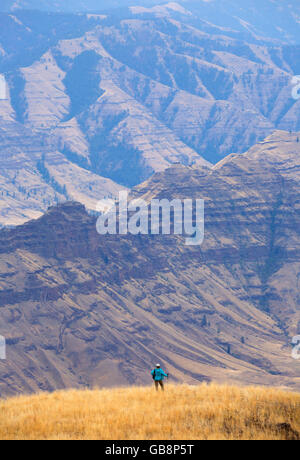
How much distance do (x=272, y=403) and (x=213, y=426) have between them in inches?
190

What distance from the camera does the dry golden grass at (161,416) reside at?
48.8 m

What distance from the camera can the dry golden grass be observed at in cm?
4875

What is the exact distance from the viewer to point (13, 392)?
614 feet

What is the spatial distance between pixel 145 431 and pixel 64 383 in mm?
150257

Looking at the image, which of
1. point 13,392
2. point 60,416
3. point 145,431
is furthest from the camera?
point 13,392

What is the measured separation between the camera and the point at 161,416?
2039 inches

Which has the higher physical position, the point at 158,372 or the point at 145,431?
the point at 158,372

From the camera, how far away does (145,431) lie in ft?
161
